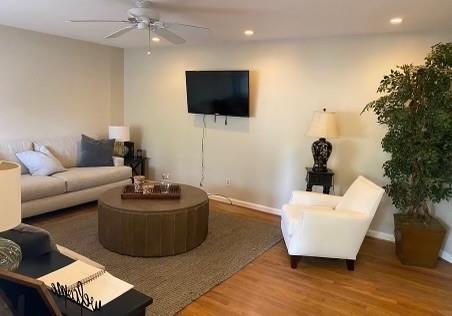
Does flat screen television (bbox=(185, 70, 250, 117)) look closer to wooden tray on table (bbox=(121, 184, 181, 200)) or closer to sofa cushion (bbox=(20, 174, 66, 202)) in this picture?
wooden tray on table (bbox=(121, 184, 181, 200))

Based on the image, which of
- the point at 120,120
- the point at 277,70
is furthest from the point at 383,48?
the point at 120,120

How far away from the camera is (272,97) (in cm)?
484

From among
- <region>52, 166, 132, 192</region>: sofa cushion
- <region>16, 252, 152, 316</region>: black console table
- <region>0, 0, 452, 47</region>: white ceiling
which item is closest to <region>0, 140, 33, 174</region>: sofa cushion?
<region>52, 166, 132, 192</region>: sofa cushion

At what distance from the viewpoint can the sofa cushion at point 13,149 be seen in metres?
4.48

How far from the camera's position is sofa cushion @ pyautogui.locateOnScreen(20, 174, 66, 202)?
13.2ft

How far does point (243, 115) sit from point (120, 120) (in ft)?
8.58

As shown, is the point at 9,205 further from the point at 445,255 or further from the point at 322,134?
the point at 445,255

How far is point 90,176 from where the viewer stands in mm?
4742

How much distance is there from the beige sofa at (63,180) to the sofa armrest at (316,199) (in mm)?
2694

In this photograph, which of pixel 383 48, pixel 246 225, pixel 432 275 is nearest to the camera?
pixel 432 275

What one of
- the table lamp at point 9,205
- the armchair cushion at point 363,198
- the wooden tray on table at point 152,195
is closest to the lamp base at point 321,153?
the armchair cushion at point 363,198

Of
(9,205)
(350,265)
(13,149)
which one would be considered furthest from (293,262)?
(13,149)

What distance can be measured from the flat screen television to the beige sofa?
4.99ft

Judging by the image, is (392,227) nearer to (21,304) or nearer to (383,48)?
(383,48)
